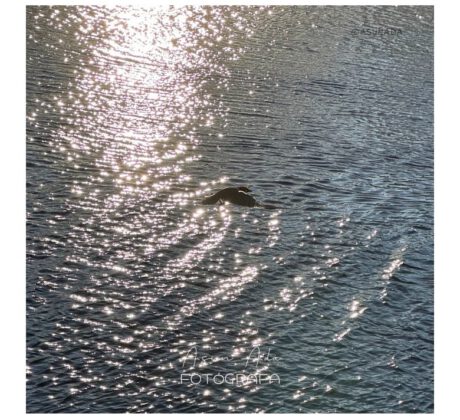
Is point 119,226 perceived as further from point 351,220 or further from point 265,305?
point 351,220

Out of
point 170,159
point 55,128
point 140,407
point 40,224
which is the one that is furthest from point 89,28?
point 140,407

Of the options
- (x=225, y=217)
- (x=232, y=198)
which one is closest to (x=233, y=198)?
(x=232, y=198)

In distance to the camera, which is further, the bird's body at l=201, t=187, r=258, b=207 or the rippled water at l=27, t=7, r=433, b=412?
the bird's body at l=201, t=187, r=258, b=207

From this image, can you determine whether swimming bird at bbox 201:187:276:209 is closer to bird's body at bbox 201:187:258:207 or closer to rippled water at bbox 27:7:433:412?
bird's body at bbox 201:187:258:207

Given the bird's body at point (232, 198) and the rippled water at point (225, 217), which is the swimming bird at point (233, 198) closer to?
A: the bird's body at point (232, 198)

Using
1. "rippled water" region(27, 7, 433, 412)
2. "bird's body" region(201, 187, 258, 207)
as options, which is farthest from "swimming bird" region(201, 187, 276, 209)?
"rippled water" region(27, 7, 433, 412)
